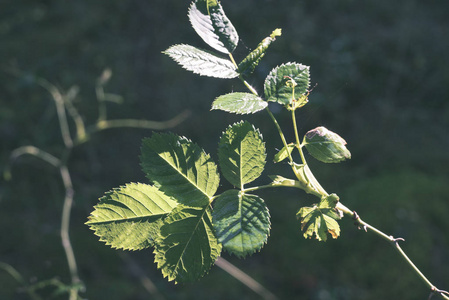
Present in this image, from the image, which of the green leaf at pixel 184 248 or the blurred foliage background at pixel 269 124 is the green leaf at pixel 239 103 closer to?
the green leaf at pixel 184 248

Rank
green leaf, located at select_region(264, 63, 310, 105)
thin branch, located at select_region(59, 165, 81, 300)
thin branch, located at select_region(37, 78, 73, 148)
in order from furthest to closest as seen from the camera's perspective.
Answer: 1. thin branch, located at select_region(37, 78, 73, 148)
2. thin branch, located at select_region(59, 165, 81, 300)
3. green leaf, located at select_region(264, 63, 310, 105)

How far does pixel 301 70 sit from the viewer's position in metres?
0.70

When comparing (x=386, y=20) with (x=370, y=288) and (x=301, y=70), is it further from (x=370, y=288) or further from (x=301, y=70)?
(x=301, y=70)

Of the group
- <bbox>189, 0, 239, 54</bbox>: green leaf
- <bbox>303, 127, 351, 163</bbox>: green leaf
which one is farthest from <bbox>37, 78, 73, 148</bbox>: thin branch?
<bbox>303, 127, 351, 163</bbox>: green leaf

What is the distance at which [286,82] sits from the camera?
0.67 m

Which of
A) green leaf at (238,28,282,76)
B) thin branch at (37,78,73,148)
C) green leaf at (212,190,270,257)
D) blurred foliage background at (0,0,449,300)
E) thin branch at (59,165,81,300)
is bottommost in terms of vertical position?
blurred foliage background at (0,0,449,300)

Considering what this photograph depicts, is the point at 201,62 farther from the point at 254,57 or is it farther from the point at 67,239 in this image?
the point at 67,239

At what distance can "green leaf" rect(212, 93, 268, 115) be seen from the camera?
63 cm

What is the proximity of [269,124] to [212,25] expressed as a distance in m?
2.49

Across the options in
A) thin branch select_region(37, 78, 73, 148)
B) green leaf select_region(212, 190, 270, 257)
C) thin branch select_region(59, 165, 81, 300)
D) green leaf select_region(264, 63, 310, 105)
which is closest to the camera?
green leaf select_region(212, 190, 270, 257)

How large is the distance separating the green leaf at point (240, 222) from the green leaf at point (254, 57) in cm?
20

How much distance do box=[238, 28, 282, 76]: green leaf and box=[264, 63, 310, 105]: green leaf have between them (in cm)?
4

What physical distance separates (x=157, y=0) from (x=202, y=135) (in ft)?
5.15

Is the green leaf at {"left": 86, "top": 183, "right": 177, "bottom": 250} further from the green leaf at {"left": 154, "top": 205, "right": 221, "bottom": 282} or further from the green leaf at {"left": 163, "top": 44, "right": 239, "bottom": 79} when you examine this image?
the green leaf at {"left": 163, "top": 44, "right": 239, "bottom": 79}
